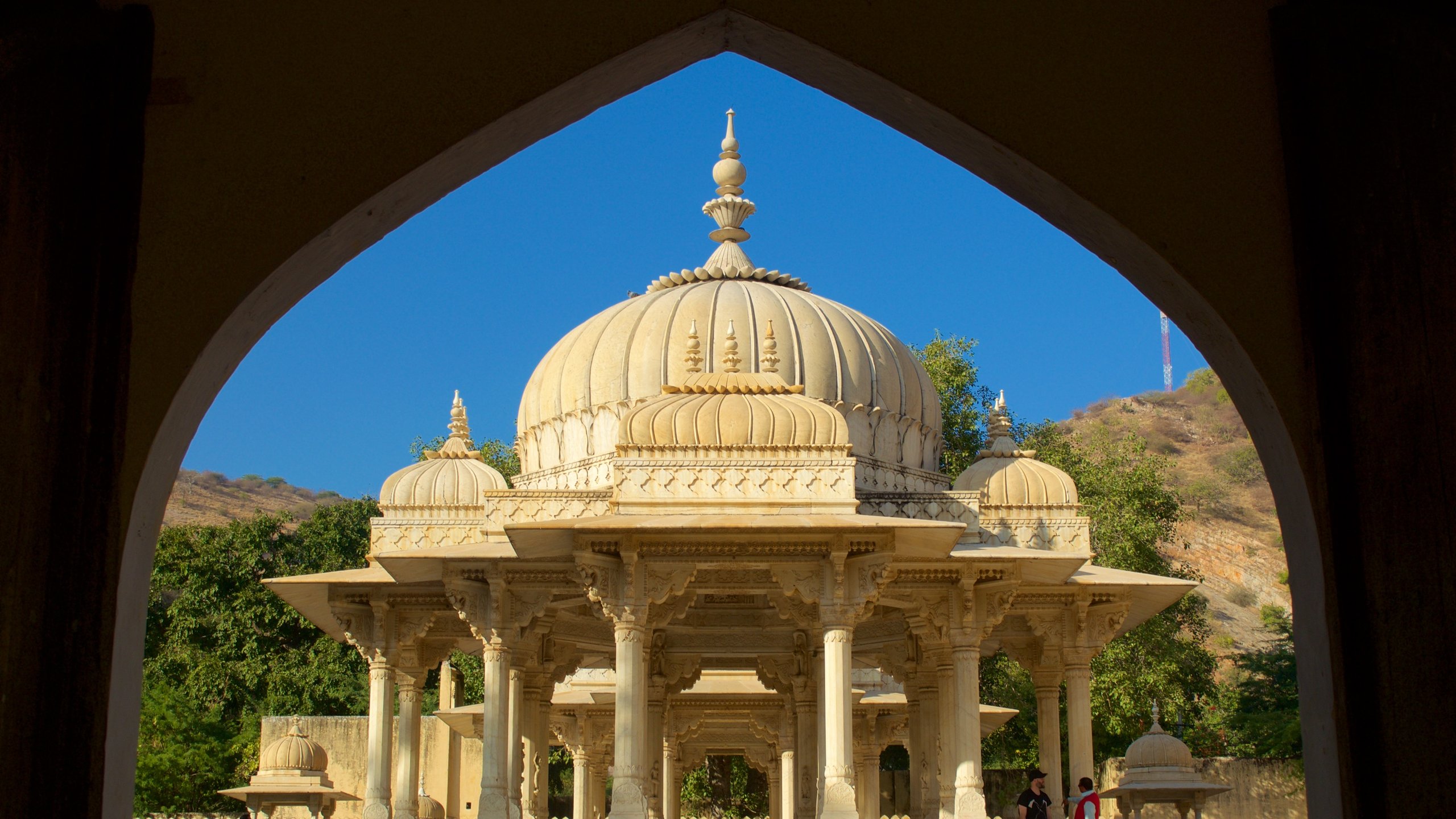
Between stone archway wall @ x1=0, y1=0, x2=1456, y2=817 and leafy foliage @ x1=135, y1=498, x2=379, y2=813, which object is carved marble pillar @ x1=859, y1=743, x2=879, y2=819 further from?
stone archway wall @ x1=0, y1=0, x2=1456, y2=817

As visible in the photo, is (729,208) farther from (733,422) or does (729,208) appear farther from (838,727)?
(838,727)

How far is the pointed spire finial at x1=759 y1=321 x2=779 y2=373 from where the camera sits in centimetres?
1703

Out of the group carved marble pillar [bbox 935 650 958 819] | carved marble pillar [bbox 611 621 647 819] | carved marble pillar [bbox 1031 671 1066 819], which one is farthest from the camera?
carved marble pillar [bbox 1031 671 1066 819]

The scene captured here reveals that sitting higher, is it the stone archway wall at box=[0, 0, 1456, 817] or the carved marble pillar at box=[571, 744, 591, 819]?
the stone archway wall at box=[0, 0, 1456, 817]

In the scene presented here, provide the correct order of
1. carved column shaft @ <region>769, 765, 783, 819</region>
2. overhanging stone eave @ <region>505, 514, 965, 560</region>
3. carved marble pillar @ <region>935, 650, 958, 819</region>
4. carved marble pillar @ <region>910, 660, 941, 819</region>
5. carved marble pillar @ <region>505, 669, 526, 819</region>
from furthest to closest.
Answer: carved column shaft @ <region>769, 765, 783, 819</region>
carved marble pillar @ <region>910, 660, 941, 819</region>
carved marble pillar @ <region>505, 669, 526, 819</region>
carved marble pillar @ <region>935, 650, 958, 819</region>
overhanging stone eave @ <region>505, 514, 965, 560</region>

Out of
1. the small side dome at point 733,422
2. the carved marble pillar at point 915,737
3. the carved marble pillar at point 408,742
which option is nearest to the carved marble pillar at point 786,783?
the carved marble pillar at point 915,737

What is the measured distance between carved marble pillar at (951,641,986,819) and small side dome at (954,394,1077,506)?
262 cm

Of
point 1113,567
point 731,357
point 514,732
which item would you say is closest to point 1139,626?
point 1113,567

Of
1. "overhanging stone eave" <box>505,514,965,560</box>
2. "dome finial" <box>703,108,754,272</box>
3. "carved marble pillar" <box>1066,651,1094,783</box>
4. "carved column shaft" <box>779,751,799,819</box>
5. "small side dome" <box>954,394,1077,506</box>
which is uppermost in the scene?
"dome finial" <box>703,108,754,272</box>

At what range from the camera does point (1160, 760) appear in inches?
719

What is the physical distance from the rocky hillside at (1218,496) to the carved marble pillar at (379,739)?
3856cm

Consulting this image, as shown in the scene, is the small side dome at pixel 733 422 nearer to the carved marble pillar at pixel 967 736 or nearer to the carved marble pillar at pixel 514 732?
the carved marble pillar at pixel 967 736

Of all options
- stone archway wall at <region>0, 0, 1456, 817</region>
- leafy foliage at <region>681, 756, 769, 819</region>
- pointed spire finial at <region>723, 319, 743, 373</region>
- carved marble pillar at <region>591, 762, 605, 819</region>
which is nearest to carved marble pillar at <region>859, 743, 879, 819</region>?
carved marble pillar at <region>591, 762, 605, 819</region>

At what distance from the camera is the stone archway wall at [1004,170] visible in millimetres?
3090
